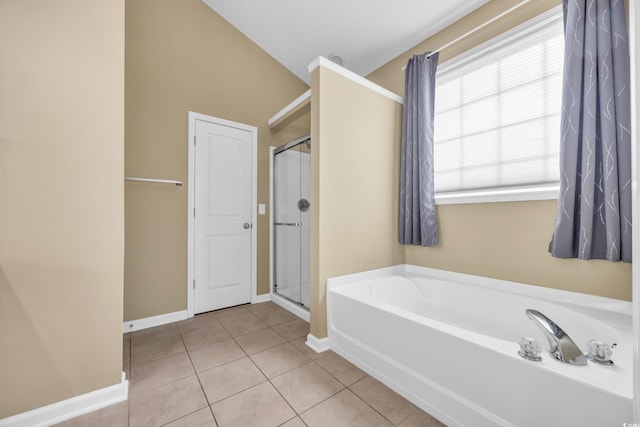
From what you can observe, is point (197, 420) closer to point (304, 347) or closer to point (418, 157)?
point (304, 347)

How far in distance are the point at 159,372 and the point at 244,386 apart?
0.59 metres

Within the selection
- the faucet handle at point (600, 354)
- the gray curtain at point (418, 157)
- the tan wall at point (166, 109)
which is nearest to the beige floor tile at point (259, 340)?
the tan wall at point (166, 109)

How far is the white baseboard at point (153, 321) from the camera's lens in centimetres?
222

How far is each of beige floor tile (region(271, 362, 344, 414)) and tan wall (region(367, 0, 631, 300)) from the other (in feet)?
4.47

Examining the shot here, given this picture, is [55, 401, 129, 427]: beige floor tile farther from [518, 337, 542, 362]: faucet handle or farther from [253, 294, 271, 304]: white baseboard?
[518, 337, 542, 362]: faucet handle

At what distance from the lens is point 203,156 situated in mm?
2619

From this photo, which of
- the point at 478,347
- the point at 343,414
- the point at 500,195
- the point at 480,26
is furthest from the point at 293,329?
the point at 480,26

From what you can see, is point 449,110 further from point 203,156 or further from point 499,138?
point 203,156

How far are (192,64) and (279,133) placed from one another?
1086mm

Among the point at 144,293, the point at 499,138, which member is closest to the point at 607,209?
the point at 499,138

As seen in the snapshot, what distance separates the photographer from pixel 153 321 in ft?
7.64

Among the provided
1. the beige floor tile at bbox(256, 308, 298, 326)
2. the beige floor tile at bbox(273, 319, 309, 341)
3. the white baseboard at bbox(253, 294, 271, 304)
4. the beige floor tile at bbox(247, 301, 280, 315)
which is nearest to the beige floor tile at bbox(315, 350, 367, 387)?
the beige floor tile at bbox(273, 319, 309, 341)

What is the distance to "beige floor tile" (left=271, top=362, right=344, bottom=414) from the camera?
54.2 inches

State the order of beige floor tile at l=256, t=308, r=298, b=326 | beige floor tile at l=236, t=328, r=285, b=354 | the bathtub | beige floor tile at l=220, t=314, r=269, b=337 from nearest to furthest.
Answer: the bathtub, beige floor tile at l=236, t=328, r=285, b=354, beige floor tile at l=220, t=314, r=269, b=337, beige floor tile at l=256, t=308, r=298, b=326
